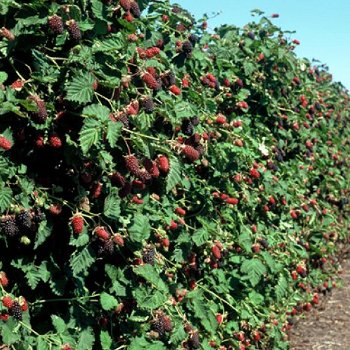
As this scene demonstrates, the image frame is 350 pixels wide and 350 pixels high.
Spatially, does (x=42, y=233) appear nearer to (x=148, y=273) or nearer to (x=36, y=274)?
(x=36, y=274)

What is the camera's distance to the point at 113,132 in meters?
2.15

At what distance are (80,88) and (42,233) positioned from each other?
53 cm

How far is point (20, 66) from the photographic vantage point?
222 centimetres

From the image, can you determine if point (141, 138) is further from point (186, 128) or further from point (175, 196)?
point (175, 196)

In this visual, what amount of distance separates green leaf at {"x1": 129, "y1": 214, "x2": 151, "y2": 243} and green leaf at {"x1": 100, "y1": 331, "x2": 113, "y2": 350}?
0.45 metres

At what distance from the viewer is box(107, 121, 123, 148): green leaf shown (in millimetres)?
2122

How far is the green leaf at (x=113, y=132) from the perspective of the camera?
2.12 m

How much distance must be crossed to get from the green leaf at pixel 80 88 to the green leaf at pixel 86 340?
3.01 ft

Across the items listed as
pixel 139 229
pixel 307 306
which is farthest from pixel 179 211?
pixel 307 306

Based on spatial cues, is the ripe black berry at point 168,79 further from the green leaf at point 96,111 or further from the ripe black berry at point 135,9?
the green leaf at point 96,111

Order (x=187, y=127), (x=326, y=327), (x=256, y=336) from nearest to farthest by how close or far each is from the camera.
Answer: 1. (x=187, y=127)
2. (x=256, y=336)
3. (x=326, y=327)

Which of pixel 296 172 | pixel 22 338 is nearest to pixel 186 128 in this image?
pixel 22 338

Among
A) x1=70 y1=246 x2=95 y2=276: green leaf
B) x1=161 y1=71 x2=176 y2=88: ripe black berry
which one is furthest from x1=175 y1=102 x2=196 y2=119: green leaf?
x1=70 y1=246 x2=95 y2=276: green leaf

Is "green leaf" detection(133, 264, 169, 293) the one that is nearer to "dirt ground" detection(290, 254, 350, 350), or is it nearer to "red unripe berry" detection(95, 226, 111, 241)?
"red unripe berry" detection(95, 226, 111, 241)
